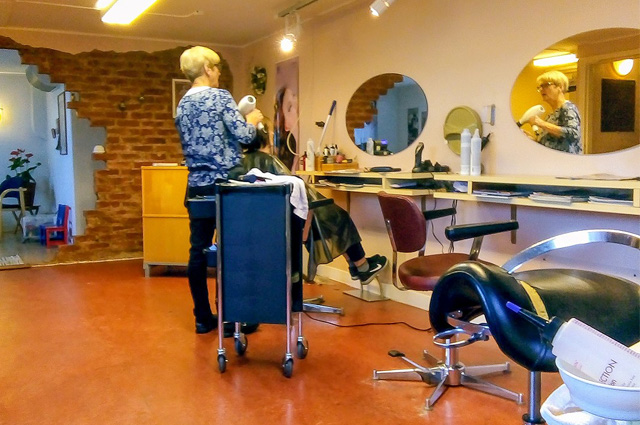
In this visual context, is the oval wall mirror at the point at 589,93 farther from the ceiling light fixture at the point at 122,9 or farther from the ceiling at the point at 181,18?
the ceiling light fixture at the point at 122,9

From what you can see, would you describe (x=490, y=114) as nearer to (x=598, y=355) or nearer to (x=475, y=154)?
(x=475, y=154)

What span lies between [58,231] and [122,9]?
3.69 m

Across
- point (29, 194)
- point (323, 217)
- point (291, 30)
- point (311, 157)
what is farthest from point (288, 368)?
point (29, 194)

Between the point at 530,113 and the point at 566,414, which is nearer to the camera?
the point at 566,414

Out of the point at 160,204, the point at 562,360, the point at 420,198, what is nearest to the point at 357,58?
the point at 420,198

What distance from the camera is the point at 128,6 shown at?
14.9 ft

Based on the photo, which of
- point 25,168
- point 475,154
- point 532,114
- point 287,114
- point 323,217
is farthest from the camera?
point 25,168

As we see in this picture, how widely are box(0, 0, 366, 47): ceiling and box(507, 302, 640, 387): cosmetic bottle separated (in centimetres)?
416

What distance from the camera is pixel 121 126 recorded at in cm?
620

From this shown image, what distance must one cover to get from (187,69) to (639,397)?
3072mm

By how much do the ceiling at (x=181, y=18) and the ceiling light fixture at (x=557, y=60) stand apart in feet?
6.02

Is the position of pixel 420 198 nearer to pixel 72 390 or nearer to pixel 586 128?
pixel 586 128

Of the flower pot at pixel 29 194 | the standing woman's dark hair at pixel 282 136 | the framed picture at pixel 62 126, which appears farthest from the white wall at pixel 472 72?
the flower pot at pixel 29 194

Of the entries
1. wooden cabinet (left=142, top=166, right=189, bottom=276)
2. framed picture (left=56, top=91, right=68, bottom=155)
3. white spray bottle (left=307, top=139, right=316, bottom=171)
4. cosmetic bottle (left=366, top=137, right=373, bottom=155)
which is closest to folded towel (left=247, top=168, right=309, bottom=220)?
A: cosmetic bottle (left=366, top=137, right=373, bottom=155)
